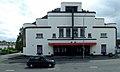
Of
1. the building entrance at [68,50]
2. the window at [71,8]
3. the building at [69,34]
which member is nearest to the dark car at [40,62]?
the building at [69,34]

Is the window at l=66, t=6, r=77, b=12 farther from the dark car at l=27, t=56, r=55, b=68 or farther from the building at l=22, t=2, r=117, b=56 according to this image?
the dark car at l=27, t=56, r=55, b=68

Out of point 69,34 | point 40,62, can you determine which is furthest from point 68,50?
point 40,62

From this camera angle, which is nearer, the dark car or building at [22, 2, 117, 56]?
the dark car

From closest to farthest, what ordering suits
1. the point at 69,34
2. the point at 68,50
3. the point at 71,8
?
the point at 69,34
the point at 68,50
the point at 71,8

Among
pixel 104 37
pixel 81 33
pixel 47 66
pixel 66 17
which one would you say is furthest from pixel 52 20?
pixel 47 66

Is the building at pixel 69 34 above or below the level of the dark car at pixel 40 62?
above

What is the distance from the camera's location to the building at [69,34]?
6259 cm

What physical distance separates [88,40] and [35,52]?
11741 millimetres

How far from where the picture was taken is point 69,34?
207 feet

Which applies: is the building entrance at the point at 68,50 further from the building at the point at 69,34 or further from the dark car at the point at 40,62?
the dark car at the point at 40,62

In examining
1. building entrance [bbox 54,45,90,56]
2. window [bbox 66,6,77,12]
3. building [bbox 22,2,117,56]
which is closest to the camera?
building [bbox 22,2,117,56]

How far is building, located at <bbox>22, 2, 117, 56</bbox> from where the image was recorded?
6259 centimetres

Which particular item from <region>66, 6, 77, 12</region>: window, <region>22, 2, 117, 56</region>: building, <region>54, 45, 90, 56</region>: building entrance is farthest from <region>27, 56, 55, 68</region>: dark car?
<region>66, 6, 77, 12</region>: window

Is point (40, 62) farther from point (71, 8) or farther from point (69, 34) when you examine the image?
point (71, 8)
